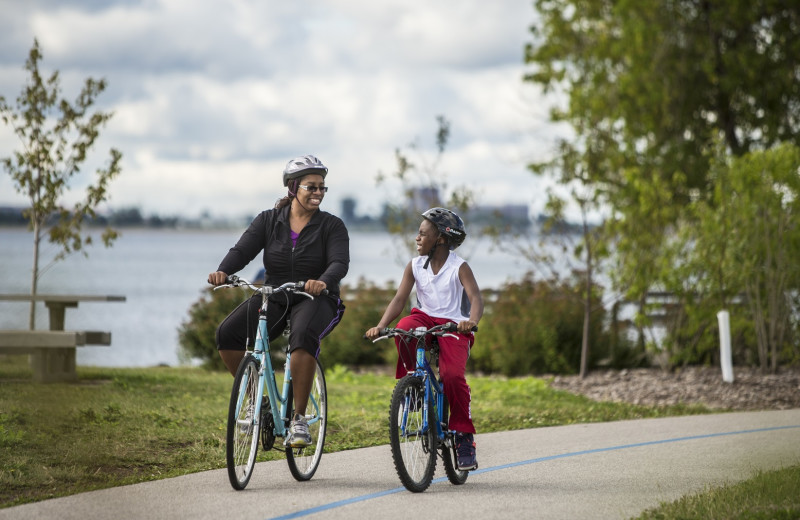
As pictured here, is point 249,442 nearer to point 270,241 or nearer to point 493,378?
point 270,241

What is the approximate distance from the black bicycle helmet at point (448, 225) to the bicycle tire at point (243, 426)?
Result: 1598 millimetres

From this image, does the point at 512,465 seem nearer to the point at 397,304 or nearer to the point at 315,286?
the point at 397,304

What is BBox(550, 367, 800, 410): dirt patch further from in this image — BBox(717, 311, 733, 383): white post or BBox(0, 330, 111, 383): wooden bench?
BBox(0, 330, 111, 383): wooden bench

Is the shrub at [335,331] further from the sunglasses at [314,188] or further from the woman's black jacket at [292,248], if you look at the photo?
the sunglasses at [314,188]

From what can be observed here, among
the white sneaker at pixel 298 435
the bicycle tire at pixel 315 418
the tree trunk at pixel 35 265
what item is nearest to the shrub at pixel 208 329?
the tree trunk at pixel 35 265

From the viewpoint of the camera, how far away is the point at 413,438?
23.4ft

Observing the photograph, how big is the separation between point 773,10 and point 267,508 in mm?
22349

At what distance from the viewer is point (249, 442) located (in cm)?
711

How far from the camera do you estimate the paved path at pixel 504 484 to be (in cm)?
653

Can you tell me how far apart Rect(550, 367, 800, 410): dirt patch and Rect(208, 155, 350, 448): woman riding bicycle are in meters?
7.23

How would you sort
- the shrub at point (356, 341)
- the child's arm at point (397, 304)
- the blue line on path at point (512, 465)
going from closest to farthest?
the blue line on path at point (512, 465) → the child's arm at point (397, 304) → the shrub at point (356, 341)

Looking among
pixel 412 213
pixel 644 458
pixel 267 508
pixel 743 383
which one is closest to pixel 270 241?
pixel 267 508

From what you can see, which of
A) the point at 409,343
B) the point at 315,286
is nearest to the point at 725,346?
the point at 409,343

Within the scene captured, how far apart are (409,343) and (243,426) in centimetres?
132
